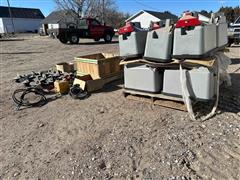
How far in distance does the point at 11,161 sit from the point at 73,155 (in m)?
0.81

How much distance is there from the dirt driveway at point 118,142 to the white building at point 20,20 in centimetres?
5708

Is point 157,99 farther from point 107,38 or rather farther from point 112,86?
point 107,38

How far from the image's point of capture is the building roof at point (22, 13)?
5775cm

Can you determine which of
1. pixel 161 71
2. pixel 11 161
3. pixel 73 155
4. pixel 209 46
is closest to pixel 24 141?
pixel 11 161

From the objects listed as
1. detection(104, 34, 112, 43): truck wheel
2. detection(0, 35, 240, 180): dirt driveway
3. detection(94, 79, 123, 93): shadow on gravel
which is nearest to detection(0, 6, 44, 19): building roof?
detection(104, 34, 112, 43): truck wheel

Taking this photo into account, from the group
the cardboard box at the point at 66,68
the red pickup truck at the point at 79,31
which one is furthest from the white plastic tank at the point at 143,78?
the red pickup truck at the point at 79,31

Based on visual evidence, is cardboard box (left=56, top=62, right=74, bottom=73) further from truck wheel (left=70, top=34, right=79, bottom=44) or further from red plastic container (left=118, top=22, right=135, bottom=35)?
truck wheel (left=70, top=34, right=79, bottom=44)

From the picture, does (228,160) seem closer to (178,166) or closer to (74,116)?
(178,166)

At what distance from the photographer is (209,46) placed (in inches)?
163

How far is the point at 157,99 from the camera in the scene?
15.3 ft

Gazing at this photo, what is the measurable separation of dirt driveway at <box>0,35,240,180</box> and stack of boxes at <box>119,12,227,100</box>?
1.52 feet

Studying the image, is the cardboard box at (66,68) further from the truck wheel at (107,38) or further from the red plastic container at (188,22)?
the truck wheel at (107,38)

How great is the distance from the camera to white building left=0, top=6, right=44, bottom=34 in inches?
2239

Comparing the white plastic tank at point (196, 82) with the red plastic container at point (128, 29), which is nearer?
the white plastic tank at point (196, 82)
